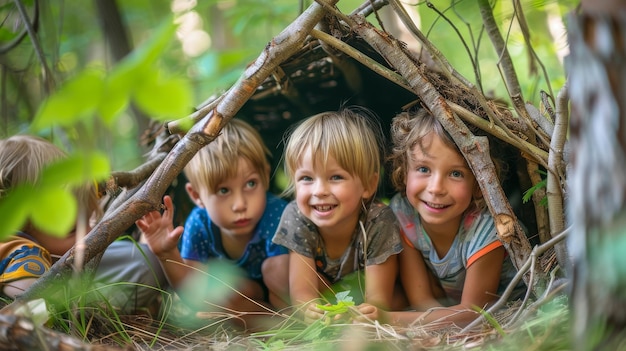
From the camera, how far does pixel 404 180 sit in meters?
2.36

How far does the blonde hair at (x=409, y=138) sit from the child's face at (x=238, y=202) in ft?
1.94

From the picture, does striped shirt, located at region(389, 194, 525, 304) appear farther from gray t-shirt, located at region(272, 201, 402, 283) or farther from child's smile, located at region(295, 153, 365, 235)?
child's smile, located at region(295, 153, 365, 235)

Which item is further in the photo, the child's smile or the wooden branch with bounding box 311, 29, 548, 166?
the child's smile

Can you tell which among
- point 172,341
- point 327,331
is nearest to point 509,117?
point 327,331

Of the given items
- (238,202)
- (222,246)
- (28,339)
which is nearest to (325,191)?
(238,202)

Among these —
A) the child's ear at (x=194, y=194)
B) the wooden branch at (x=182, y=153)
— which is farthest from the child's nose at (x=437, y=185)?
the child's ear at (x=194, y=194)

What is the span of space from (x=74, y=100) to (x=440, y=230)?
1761 mm

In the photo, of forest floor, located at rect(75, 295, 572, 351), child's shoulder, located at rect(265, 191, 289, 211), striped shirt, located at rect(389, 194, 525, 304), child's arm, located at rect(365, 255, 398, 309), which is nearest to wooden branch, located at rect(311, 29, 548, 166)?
striped shirt, located at rect(389, 194, 525, 304)

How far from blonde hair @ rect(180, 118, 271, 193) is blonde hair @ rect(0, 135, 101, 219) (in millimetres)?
431

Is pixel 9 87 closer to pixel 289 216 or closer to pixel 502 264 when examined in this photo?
pixel 289 216

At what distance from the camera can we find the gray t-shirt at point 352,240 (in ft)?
7.72

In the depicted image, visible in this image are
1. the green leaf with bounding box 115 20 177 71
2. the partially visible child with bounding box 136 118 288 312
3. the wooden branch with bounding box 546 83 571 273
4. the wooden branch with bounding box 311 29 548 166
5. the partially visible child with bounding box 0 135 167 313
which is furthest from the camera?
the partially visible child with bounding box 136 118 288 312

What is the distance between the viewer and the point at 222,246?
2.75 m

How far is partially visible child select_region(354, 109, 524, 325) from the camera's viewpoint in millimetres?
2115
